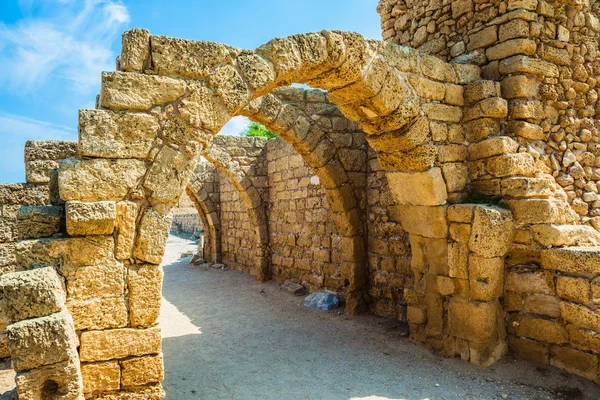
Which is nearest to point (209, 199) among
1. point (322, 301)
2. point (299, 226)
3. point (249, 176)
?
point (249, 176)

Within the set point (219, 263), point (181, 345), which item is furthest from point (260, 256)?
point (181, 345)

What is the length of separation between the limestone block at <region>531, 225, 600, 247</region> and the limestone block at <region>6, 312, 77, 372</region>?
4021 mm

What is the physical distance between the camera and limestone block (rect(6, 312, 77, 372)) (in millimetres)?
1754

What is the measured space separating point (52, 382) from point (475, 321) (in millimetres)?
3756

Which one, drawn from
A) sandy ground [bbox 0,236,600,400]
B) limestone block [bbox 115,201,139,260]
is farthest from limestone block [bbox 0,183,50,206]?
limestone block [bbox 115,201,139,260]

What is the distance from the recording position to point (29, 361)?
69.2 inches

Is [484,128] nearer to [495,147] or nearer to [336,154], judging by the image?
Answer: [495,147]

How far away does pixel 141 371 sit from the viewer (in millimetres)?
2691

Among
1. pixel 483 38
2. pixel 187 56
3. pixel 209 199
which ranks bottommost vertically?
pixel 209 199

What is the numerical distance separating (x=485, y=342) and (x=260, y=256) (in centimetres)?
566

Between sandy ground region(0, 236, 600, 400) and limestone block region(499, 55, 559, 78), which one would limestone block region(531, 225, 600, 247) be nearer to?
sandy ground region(0, 236, 600, 400)

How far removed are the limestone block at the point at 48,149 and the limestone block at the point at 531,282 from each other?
194 inches

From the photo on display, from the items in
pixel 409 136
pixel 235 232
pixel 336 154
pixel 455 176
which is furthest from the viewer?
pixel 235 232

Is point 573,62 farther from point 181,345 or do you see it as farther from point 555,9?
point 181,345
